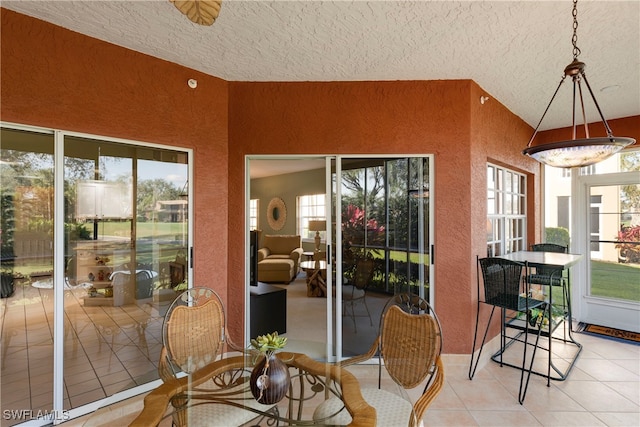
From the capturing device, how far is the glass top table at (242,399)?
1394 mm

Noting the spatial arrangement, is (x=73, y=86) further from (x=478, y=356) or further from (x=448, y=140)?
(x=478, y=356)

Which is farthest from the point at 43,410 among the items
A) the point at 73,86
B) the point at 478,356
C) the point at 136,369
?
the point at 478,356

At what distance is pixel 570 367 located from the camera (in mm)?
2963

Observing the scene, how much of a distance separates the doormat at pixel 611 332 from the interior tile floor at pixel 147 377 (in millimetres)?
838

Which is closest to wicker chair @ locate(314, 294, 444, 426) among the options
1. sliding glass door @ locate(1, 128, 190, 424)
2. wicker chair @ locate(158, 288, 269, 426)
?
wicker chair @ locate(158, 288, 269, 426)

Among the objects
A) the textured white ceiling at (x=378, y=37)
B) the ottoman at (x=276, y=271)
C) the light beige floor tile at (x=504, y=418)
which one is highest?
the textured white ceiling at (x=378, y=37)

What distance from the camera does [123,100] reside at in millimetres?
2396

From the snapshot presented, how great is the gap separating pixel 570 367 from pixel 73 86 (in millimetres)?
4850

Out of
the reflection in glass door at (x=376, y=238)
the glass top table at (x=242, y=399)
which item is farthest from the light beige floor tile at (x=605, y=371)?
the glass top table at (x=242, y=399)

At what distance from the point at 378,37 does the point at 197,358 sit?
2.53 m

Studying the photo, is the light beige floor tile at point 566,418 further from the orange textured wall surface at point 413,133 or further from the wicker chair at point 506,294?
the orange textured wall surface at point 413,133

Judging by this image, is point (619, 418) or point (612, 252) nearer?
point (619, 418)

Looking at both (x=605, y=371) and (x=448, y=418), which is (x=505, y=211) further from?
(x=448, y=418)

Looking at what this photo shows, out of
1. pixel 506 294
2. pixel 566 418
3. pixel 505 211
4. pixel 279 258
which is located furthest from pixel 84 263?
pixel 279 258
